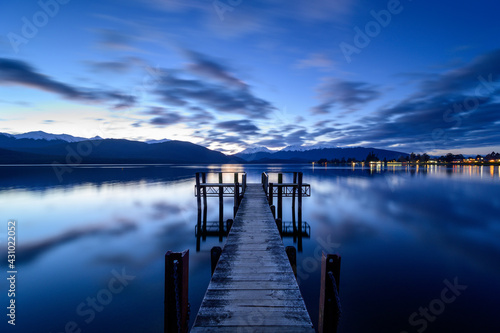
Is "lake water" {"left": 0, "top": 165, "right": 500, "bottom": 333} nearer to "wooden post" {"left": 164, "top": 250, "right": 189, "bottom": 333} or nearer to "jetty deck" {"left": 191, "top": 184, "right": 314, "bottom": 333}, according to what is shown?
"jetty deck" {"left": 191, "top": 184, "right": 314, "bottom": 333}

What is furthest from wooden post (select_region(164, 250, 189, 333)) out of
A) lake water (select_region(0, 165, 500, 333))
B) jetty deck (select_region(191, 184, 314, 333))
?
lake water (select_region(0, 165, 500, 333))

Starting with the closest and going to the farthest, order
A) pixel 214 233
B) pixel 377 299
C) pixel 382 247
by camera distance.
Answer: pixel 377 299
pixel 382 247
pixel 214 233

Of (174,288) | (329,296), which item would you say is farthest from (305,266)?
(174,288)

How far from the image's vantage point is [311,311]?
337 inches

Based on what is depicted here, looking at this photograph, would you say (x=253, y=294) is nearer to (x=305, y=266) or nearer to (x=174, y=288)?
(x=174, y=288)

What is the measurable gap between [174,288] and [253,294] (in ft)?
5.26

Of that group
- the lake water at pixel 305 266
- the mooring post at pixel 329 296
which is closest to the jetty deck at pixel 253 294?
the mooring post at pixel 329 296

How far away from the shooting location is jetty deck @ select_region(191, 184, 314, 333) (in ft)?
13.1

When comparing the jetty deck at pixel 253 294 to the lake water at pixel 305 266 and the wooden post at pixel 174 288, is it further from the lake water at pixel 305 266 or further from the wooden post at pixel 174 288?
the lake water at pixel 305 266

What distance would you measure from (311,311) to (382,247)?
8.65 m

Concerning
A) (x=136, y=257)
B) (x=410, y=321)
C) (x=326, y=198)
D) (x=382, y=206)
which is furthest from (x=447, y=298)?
(x=326, y=198)

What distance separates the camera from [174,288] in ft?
14.7

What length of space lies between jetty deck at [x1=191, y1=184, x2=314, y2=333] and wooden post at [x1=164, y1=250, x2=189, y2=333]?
530 millimetres

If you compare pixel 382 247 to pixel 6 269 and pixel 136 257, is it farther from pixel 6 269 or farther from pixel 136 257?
pixel 6 269
